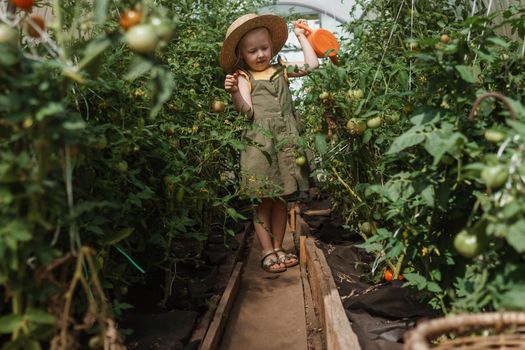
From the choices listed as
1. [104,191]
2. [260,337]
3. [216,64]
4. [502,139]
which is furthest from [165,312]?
[216,64]

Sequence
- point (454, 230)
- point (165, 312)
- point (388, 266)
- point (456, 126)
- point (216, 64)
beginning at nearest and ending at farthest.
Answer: point (456, 126) < point (454, 230) < point (165, 312) < point (388, 266) < point (216, 64)

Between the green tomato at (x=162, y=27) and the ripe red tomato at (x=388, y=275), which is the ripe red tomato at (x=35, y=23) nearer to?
the green tomato at (x=162, y=27)

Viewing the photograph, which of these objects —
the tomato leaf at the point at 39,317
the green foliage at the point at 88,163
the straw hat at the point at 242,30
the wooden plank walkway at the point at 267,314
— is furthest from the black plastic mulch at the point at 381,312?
the straw hat at the point at 242,30

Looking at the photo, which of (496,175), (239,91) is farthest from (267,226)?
(496,175)

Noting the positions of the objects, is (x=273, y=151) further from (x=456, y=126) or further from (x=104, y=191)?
(x=456, y=126)

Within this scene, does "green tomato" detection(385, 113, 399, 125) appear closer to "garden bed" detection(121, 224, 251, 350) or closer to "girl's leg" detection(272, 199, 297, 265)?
"garden bed" detection(121, 224, 251, 350)

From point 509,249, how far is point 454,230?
15.1 inches

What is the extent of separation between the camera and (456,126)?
4.43 feet

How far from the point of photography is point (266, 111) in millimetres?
2957

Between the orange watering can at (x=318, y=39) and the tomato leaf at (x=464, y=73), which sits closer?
the tomato leaf at (x=464, y=73)

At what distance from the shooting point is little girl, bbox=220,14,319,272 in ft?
9.46

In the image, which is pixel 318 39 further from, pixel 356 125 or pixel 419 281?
pixel 419 281

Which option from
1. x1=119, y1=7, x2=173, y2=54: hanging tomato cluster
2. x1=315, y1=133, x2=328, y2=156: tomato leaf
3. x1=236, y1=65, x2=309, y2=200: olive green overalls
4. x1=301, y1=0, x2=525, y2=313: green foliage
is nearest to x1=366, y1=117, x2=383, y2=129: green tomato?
x1=301, y1=0, x2=525, y2=313: green foliage

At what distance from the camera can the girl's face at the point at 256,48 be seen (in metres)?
2.94
